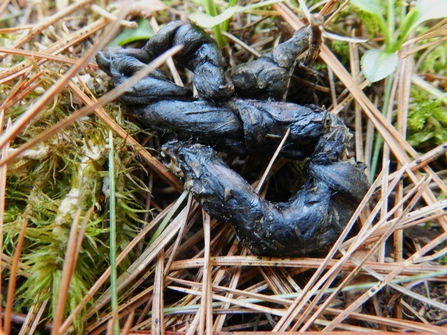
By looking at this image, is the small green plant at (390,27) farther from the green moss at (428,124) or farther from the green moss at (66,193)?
the green moss at (66,193)

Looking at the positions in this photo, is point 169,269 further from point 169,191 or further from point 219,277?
point 169,191

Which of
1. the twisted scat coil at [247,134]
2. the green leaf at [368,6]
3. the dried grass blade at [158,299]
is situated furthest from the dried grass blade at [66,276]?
the green leaf at [368,6]

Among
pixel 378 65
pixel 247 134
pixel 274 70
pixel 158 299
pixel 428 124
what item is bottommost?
pixel 428 124

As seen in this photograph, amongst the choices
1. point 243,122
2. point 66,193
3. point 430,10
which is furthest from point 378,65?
point 66,193

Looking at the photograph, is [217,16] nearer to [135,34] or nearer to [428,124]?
[135,34]

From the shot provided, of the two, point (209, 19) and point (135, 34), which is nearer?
point (209, 19)

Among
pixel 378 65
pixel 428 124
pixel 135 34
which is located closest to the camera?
pixel 378 65

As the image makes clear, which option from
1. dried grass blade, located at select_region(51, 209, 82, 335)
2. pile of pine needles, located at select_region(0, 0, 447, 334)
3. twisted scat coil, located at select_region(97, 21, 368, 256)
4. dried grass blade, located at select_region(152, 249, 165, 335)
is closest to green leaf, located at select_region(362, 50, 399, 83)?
pile of pine needles, located at select_region(0, 0, 447, 334)
